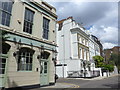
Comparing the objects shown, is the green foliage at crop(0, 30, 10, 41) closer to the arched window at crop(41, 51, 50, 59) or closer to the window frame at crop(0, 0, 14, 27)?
the window frame at crop(0, 0, 14, 27)

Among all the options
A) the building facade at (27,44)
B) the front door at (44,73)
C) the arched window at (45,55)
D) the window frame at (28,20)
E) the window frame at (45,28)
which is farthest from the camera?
the window frame at (45,28)

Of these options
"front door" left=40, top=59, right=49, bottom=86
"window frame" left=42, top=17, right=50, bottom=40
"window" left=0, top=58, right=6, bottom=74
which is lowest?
"front door" left=40, top=59, right=49, bottom=86

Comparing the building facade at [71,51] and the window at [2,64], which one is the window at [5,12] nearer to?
the window at [2,64]

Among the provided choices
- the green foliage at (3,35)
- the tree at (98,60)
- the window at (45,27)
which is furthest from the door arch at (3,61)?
the tree at (98,60)

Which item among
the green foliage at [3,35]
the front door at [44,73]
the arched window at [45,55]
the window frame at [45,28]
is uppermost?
the window frame at [45,28]

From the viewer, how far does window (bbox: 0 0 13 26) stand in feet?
25.5

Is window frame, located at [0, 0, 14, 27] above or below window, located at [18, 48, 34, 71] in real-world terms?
above

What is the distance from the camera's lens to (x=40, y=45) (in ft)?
33.3

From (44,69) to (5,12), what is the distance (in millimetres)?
5689

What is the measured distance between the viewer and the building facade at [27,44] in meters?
7.73

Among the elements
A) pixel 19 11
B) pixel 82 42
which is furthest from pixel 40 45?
pixel 82 42

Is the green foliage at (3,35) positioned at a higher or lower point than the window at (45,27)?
lower

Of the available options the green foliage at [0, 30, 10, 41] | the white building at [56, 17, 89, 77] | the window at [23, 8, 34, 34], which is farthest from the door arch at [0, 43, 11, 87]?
the white building at [56, 17, 89, 77]

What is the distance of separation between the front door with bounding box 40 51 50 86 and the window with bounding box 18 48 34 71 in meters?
1.32
